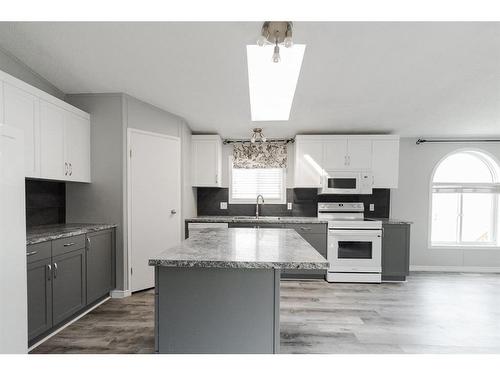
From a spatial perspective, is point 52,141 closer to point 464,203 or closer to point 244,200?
point 244,200

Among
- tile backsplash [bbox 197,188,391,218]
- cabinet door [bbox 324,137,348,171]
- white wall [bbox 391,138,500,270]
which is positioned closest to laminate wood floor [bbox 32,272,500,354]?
white wall [bbox 391,138,500,270]

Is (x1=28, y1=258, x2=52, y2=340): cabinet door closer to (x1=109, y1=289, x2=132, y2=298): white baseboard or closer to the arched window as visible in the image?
(x1=109, y1=289, x2=132, y2=298): white baseboard

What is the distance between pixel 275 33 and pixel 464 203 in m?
4.68

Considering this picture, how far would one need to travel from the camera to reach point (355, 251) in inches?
139

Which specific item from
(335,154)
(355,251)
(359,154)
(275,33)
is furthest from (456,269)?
(275,33)

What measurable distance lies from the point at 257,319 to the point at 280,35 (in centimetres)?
175

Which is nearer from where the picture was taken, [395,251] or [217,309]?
[217,309]

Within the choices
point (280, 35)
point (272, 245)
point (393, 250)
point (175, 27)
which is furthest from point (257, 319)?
point (393, 250)

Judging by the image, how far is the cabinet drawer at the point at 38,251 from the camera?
180cm

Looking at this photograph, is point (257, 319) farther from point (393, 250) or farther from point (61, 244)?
point (393, 250)

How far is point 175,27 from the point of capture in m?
1.64

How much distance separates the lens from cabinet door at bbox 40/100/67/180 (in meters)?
2.24

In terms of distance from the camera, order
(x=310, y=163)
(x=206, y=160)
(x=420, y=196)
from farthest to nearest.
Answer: (x=420, y=196)
(x=206, y=160)
(x=310, y=163)

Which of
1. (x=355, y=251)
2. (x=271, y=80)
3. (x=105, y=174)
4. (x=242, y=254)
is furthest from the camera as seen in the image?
(x=355, y=251)
